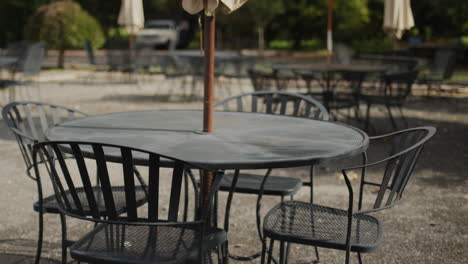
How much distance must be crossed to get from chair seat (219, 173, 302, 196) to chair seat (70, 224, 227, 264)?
0.81 m

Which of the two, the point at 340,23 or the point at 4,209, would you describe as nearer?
the point at 4,209

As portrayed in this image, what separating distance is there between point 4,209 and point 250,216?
1930 mm

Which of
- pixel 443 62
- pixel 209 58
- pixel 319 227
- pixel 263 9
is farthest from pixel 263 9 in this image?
pixel 319 227

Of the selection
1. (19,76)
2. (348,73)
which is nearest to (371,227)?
(348,73)

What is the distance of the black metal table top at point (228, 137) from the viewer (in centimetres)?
253

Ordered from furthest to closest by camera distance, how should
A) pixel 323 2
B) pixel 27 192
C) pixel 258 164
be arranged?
pixel 323 2 → pixel 27 192 → pixel 258 164

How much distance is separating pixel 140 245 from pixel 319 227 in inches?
34.5

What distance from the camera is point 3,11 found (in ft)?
89.1

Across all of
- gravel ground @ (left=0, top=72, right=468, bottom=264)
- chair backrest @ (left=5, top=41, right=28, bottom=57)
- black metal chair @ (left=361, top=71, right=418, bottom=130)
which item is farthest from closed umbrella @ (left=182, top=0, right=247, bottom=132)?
chair backrest @ (left=5, top=41, right=28, bottom=57)

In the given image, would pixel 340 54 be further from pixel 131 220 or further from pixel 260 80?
pixel 131 220

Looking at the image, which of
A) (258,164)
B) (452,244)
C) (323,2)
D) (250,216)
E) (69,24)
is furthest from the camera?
(323,2)

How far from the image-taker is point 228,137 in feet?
9.78

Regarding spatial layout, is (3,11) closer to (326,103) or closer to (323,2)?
(323,2)

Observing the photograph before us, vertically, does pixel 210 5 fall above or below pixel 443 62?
above
